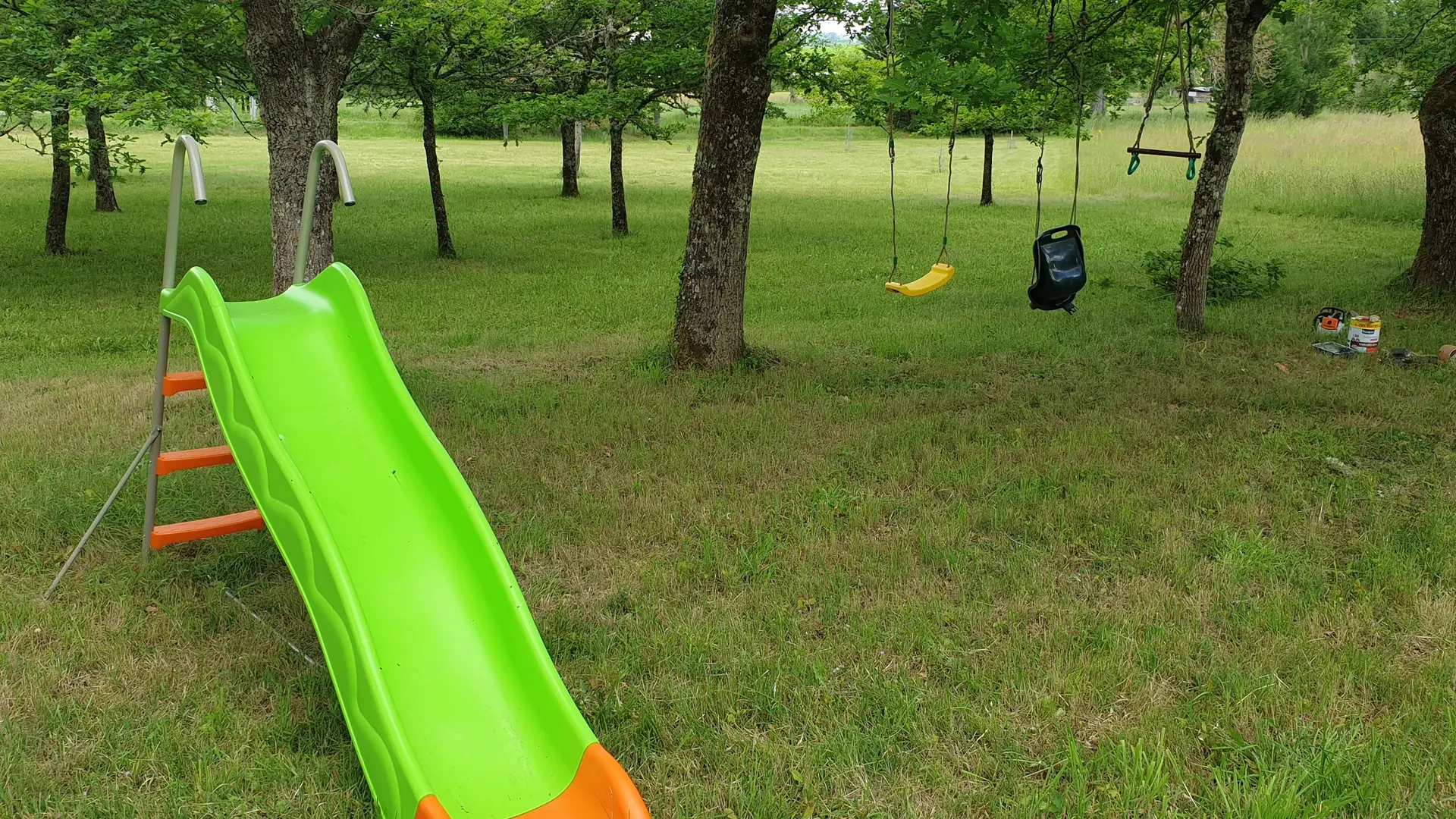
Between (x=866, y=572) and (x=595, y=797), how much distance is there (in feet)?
6.51

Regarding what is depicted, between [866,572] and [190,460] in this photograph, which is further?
[866,572]

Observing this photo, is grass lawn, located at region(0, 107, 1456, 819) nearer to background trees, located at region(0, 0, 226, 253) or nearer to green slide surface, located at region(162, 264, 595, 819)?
green slide surface, located at region(162, 264, 595, 819)

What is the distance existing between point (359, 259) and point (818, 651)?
14186 millimetres

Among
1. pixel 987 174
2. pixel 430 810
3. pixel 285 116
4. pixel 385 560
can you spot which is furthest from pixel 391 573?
pixel 987 174

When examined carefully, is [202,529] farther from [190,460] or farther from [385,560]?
[385,560]

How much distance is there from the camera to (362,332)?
4.23 m

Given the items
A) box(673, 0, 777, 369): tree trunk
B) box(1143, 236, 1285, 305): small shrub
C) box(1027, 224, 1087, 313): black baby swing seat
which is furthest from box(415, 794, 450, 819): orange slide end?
box(1143, 236, 1285, 305): small shrub

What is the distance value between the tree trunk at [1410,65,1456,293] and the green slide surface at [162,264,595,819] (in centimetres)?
1099

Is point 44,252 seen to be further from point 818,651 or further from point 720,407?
point 818,651

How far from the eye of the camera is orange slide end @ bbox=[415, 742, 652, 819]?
2711 millimetres

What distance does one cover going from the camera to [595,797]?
114 inches

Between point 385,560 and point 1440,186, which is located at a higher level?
point 1440,186

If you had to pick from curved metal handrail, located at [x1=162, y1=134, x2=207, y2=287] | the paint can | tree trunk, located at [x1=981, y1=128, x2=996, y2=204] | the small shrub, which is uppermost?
tree trunk, located at [x1=981, y1=128, x2=996, y2=204]

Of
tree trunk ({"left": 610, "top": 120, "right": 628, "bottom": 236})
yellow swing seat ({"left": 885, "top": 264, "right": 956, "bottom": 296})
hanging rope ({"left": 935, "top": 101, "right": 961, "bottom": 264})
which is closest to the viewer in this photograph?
hanging rope ({"left": 935, "top": 101, "right": 961, "bottom": 264})
